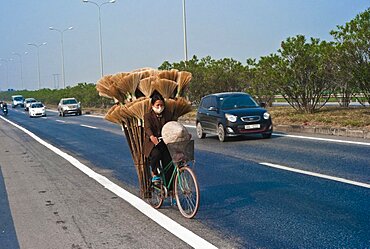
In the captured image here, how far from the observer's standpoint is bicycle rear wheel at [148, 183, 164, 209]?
7.30 m

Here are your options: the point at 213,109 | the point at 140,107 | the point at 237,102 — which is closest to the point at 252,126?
the point at 237,102

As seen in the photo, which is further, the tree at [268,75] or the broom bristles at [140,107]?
the tree at [268,75]

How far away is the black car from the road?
271 centimetres

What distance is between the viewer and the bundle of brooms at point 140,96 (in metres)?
7.26

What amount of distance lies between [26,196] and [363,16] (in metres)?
14.4

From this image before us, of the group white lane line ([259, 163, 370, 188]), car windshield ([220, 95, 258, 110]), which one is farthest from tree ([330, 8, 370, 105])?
white lane line ([259, 163, 370, 188])

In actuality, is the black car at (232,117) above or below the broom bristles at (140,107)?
below

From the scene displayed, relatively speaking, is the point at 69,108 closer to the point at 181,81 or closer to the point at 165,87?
the point at 181,81

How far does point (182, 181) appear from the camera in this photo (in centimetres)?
683

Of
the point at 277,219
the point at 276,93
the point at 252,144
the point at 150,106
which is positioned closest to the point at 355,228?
the point at 277,219

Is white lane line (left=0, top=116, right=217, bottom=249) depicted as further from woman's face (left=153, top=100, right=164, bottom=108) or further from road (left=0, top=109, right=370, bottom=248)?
woman's face (left=153, top=100, right=164, bottom=108)

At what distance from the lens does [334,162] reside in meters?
10.9

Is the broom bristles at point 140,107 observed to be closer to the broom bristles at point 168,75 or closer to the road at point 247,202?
the broom bristles at point 168,75

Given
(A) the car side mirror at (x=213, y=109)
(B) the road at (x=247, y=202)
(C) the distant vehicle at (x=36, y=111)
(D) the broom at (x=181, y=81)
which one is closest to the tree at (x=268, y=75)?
(A) the car side mirror at (x=213, y=109)
